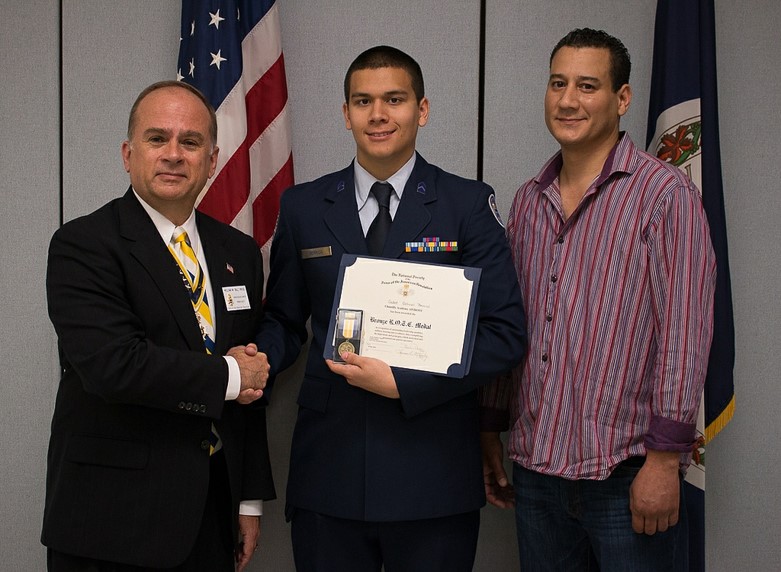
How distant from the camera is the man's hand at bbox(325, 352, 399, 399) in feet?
6.16

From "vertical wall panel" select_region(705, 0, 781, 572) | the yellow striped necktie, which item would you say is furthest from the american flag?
"vertical wall panel" select_region(705, 0, 781, 572)

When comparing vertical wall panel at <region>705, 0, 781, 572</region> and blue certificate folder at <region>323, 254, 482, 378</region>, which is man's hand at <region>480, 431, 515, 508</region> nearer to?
blue certificate folder at <region>323, 254, 482, 378</region>

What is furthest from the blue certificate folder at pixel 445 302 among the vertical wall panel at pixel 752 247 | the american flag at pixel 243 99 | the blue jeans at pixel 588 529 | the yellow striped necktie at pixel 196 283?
the vertical wall panel at pixel 752 247

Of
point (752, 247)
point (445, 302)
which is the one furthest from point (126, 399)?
point (752, 247)

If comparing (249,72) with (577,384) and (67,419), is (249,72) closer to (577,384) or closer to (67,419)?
(67,419)

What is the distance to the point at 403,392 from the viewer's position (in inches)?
74.1

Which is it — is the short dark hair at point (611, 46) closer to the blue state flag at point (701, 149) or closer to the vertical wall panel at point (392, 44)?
the blue state flag at point (701, 149)

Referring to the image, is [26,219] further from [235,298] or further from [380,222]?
[380,222]

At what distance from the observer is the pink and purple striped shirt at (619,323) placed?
1.87 m

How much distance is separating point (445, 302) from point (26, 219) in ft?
5.85

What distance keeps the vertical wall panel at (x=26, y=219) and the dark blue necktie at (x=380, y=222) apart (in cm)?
142

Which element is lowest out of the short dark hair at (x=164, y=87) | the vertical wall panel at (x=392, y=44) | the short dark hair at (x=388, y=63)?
the short dark hair at (x=164, y=87)

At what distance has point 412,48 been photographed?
9.28 feet

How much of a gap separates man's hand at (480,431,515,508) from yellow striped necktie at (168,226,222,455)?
84 cm
